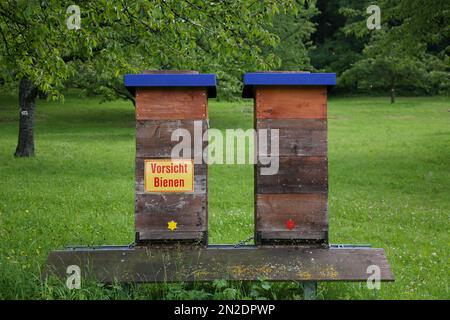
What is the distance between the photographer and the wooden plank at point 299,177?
5281 mm

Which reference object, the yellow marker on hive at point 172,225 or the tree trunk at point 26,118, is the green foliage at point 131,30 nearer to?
the yellow marker on hive at point 172,225

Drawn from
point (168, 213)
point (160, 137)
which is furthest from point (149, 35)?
point (168, 213)

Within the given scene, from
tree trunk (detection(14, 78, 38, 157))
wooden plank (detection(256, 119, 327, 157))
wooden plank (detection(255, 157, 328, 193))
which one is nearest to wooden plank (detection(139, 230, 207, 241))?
wooden plank (detection(255, 157, 328, 193))

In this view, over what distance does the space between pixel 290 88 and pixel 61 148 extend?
53.9 ft

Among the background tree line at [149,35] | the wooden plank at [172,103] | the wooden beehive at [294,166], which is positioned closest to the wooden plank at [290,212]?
the wooden beehive at [294,166]

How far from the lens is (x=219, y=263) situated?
5.14 metres

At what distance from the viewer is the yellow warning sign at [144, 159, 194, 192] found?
5.23 metres

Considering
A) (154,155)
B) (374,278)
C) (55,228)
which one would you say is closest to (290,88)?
(154,155)

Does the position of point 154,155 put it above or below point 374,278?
above

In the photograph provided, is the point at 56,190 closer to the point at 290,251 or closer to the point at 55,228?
the point at 55,228

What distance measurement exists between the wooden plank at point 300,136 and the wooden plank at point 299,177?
0.23 ft

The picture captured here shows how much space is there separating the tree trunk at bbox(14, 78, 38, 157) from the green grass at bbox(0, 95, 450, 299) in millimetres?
541

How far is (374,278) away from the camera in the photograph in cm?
492
